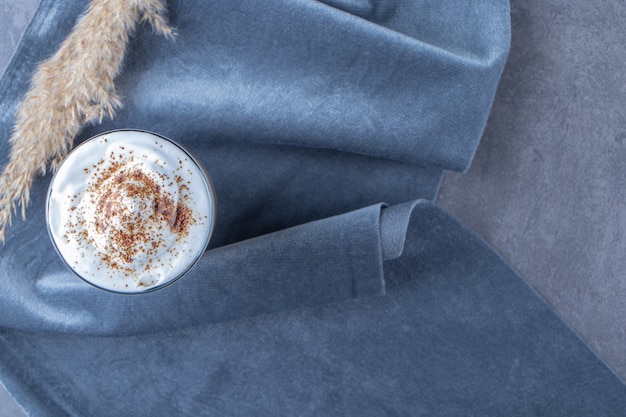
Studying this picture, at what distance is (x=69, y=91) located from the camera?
85 centimetres

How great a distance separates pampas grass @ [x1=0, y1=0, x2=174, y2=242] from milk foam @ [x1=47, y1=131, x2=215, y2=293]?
122 millimetres

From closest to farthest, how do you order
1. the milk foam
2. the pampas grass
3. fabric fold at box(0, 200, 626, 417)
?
the milk foam < the pampas grass < fabric fold at box(0, 200, 626, 417)

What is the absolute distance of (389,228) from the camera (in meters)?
0.88

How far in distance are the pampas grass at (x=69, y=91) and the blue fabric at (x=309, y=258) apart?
3cm

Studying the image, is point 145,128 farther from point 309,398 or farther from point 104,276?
point 309,398

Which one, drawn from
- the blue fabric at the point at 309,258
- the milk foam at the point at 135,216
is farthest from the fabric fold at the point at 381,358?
the milk foam at the point at 135,216

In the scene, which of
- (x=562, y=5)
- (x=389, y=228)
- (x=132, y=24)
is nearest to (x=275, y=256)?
(x=389, y=228)

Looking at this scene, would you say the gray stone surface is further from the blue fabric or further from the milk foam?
the milk foam

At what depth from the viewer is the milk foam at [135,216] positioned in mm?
744

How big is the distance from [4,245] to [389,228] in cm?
59

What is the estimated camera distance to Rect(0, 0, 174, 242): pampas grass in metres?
0.85

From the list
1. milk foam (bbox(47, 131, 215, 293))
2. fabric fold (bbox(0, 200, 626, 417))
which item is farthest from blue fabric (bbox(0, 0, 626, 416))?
milk foam (bbox(47, 131, 215, 293))

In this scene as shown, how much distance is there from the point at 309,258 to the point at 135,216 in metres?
0.27

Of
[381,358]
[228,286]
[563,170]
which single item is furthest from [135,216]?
[563,170]
